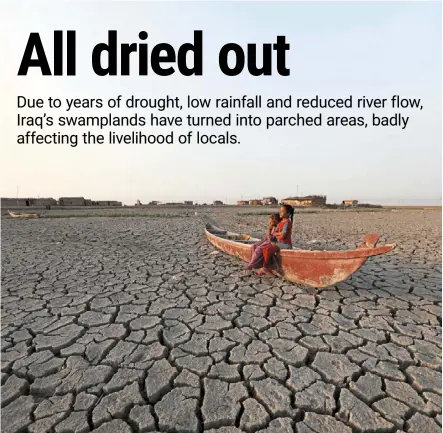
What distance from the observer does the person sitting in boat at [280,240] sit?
4086mm

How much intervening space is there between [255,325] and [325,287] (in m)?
1.48

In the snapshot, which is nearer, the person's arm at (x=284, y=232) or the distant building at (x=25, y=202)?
the person's arm at (x=284, y=232)

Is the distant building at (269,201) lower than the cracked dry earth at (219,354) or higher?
higher

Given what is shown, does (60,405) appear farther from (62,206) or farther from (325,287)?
(62,206)

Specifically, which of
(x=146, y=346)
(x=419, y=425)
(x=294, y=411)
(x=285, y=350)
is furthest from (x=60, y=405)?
(x=419, y=425)

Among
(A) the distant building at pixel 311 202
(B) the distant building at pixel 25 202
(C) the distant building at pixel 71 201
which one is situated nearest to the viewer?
(B) the distant building at pixel 25 202

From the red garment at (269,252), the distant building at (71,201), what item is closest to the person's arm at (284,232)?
the red garment at (269,252)

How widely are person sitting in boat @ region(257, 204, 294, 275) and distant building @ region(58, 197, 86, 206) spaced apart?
37.0 meters

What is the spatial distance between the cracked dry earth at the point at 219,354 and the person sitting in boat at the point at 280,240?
313mm

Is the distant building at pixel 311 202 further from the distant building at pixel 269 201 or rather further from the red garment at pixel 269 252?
the red garment at pixel 269 252

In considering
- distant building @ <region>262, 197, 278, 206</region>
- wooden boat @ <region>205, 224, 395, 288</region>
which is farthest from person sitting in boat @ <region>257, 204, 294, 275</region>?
distant building @ <region>262, 197, 278, 206</region>

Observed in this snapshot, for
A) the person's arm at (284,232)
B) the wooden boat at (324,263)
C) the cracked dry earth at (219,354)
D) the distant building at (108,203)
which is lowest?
the cracked dry earth at (219,354)

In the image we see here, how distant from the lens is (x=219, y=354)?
95.7 inches

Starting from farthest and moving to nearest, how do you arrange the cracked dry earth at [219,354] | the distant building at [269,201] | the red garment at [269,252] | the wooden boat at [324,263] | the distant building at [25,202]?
1. the distant building at [269,201]
2. the distant building at [25,202]
3. the red garment at [269,252]
4. the wooden boat at [324,263]
5. the cracked dry earth at [219,354]
